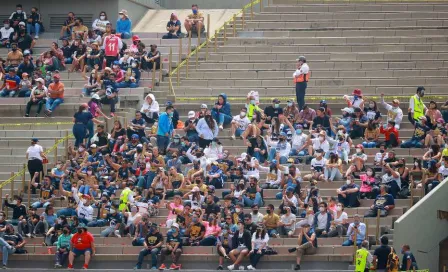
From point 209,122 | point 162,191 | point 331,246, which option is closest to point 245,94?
point 209,122

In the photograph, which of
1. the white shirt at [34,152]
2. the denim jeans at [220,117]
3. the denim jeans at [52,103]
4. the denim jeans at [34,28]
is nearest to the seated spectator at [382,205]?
the denim jeans at [220,117]

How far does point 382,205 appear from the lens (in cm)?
3556

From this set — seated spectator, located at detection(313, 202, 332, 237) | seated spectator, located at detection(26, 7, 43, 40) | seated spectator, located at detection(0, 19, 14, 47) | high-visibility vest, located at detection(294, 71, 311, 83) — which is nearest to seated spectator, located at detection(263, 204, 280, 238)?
seated spectator, located at detection(313, 202, 332, 237)

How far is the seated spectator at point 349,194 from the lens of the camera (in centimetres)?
3612

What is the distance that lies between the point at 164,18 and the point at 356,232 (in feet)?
64.8

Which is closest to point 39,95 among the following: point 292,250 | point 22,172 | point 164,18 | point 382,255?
point 22,172

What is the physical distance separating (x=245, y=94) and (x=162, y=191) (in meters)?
7.91

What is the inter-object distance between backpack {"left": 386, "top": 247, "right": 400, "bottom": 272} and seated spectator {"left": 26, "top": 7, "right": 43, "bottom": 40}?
66.2 ft

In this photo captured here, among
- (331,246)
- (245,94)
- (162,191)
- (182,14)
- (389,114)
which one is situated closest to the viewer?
(331,246)

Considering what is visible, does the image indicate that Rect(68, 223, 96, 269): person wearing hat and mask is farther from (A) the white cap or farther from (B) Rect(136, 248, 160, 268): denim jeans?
(A) the white cap

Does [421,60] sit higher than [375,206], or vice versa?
[421,60]

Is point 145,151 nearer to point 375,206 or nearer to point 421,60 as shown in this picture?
point 375,206

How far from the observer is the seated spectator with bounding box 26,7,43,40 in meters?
49.1

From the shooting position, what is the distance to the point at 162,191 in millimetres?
37438
